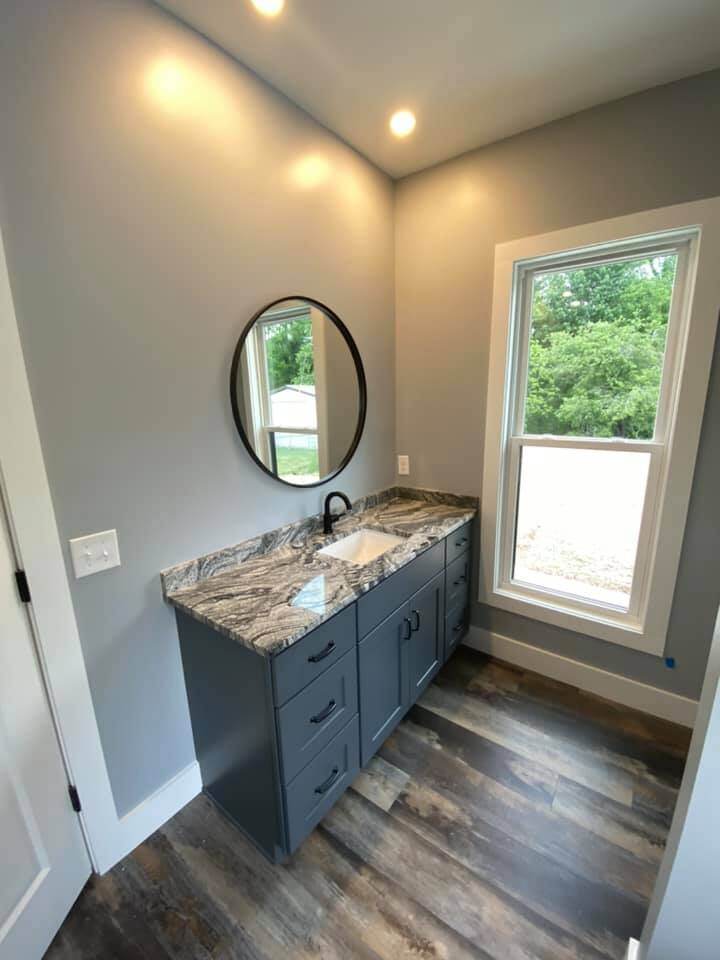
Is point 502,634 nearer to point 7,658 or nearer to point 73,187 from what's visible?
point 7,658

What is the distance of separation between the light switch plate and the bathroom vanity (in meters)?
0.19

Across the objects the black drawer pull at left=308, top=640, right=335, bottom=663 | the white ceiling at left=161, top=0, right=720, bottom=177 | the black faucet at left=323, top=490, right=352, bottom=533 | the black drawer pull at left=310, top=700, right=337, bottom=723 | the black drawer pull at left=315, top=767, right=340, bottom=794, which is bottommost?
the black drawer pull at left=315, top=767, right=340, bottom=794

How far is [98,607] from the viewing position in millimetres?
1221

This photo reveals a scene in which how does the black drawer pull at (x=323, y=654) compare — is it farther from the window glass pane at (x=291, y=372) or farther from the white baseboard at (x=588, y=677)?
the white baseboard at (x=588, y=677)

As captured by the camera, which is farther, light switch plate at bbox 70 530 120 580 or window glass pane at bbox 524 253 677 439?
window glass pane at bbox 524 253 677 439

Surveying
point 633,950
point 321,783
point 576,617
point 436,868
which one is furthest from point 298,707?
point 576,617

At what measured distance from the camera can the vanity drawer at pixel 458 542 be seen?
2018 millimetres

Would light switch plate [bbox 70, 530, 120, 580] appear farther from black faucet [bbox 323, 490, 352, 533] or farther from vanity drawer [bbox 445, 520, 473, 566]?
vanity drawer [bbox 445, 520, 473, 566]

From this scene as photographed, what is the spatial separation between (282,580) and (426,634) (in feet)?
2.73

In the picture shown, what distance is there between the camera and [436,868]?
1.32 metres

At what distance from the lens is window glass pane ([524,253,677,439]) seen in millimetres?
1742

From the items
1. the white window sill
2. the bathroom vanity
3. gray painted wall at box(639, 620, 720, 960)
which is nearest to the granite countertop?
the bathroom vanity

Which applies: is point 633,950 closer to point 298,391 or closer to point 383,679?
point 383,679

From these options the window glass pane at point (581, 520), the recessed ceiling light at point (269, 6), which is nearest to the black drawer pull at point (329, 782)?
the window glass pane at point (581, 520)
